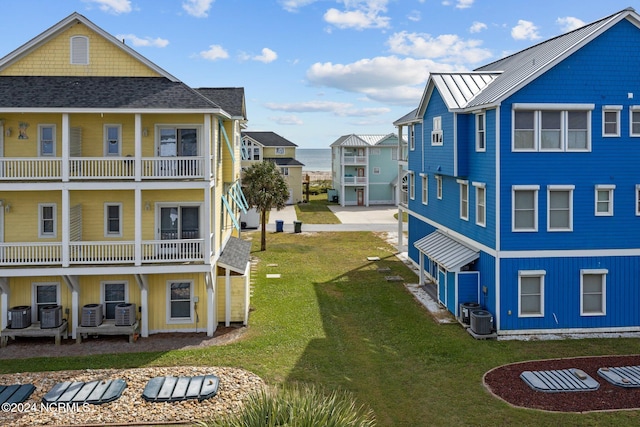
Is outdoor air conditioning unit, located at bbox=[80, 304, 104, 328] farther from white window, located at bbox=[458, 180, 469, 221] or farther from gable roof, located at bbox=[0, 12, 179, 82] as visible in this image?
white window, located at bbox=[458, 180, 469, 221]

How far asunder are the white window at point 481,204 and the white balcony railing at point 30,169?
15.7 meters

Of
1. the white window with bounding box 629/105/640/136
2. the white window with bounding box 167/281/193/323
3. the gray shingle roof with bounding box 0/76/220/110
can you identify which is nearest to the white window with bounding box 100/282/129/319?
the white window with bounding box 167/281/193/323

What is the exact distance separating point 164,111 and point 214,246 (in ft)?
17.6

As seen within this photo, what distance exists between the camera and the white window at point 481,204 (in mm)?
20641

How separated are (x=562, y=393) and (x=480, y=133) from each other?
1057 cm

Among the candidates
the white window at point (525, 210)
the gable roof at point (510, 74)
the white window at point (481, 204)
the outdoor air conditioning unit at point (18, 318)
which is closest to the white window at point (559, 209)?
the white window at point (525, 210)

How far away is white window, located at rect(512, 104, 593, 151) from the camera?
19.4 meters

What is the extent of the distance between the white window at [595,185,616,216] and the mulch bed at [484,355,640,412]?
18.5 ft

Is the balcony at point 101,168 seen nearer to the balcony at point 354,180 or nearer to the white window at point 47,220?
the white window at point 47,220

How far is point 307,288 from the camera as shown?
86.9 feet

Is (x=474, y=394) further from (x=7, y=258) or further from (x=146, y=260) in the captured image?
(x=7, y=258)

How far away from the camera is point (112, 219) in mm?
20141

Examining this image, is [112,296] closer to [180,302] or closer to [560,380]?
[180,302]

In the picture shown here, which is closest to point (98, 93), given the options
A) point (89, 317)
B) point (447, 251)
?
point (89, 317)
